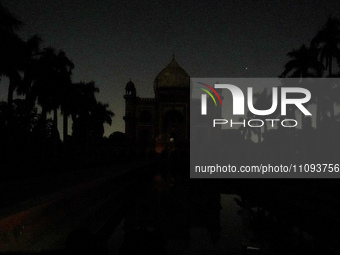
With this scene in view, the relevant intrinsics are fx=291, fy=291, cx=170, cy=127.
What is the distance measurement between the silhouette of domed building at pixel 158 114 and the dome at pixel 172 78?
38 cm

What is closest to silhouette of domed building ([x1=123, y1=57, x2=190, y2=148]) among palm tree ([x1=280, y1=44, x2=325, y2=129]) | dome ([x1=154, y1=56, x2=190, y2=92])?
dome ([x1=154, y1=56, x2=190, y2=92])

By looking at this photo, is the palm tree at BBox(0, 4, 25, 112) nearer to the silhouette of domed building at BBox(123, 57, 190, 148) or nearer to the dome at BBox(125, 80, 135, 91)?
the silhouette of domed building at BBox(123, 57, 190, 148)

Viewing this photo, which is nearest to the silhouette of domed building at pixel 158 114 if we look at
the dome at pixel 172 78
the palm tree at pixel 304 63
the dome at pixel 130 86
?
the dome at pixel 130 86

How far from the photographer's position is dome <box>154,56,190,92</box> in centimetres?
5472

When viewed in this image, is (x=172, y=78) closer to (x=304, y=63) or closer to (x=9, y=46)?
(x=304, y=63)

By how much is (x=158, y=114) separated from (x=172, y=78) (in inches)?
324

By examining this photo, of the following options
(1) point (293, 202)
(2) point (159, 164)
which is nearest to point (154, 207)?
(1) point (293, 202)

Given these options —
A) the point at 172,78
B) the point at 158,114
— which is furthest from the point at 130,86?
the point at 172,78

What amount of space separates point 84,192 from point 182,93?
46.5 m

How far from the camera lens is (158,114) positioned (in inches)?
2052

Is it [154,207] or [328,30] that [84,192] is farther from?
[328,30]

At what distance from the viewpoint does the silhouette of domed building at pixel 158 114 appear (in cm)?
5144

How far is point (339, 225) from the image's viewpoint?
662cm

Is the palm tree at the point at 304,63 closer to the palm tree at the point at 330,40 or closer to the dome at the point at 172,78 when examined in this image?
the palm tree at the point at 330,40
